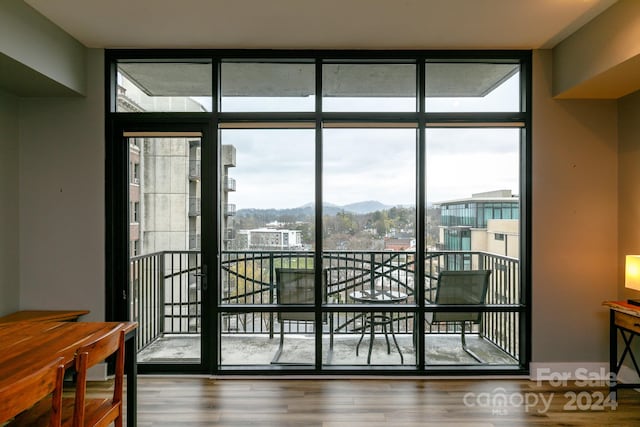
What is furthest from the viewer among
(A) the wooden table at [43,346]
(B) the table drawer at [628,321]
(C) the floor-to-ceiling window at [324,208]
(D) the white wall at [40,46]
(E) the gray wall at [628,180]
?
(C) the floor-to-ceiling window at [324,208]

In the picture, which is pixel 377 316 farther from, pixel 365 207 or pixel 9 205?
pixel 9 205

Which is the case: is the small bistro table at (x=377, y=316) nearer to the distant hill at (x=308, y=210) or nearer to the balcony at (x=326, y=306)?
the balcony at (x=326, y=306)

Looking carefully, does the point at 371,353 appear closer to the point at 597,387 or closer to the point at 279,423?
the point at 279,423

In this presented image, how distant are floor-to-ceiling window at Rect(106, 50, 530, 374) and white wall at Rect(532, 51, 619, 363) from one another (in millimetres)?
135

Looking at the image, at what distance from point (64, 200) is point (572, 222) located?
4.53 metres

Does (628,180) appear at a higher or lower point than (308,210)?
higher

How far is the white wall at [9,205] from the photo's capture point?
3.19 m

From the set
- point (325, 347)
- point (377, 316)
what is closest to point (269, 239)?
point (325, 347)

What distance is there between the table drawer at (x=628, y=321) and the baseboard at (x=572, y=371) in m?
0.63

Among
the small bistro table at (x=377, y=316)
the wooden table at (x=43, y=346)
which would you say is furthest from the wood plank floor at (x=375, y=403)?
the wooden table at (x=43, y=346)

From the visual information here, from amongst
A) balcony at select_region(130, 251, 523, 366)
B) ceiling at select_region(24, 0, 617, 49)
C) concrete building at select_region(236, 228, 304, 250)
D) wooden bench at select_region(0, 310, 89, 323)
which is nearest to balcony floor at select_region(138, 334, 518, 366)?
balcony at select_region(130, 251, 523, 366)

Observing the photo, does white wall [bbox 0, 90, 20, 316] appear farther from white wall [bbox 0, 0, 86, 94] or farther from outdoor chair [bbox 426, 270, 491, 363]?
outdoor chair [bbox 426, 270, 491, 363]

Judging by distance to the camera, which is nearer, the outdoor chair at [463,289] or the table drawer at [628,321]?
the table drawer at [628,321]

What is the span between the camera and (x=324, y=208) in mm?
3531
